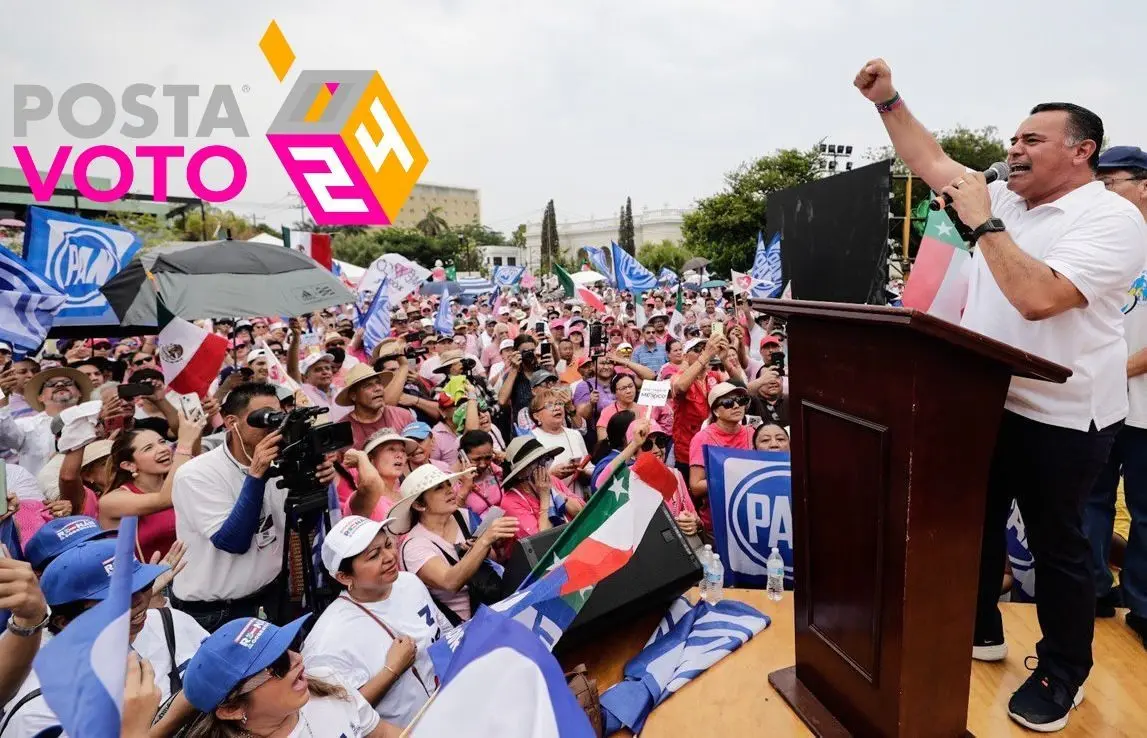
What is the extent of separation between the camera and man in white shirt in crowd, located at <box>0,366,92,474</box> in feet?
15.1

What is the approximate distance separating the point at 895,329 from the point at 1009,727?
1.38 metres

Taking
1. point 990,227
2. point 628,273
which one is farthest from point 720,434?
point 628,273

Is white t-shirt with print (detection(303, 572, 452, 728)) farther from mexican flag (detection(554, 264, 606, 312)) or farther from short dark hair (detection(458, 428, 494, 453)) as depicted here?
mexican flag (detection(554, 264, 606, 312))

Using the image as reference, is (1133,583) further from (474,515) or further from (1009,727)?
(474,515)

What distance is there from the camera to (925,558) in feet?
5.33

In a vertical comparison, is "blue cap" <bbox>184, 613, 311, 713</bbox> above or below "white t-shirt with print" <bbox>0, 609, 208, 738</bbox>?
above

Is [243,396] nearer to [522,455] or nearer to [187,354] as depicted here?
[522,455]

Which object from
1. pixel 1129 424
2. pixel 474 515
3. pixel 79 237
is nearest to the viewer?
pixel 1129 424

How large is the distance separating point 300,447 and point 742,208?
105 ft

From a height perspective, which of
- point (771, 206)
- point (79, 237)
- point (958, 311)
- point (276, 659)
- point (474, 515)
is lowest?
point (474, 515)

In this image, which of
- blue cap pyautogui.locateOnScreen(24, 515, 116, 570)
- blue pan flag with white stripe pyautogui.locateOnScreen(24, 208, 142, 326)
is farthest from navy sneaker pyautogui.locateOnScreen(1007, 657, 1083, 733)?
blue pan flag with white stripe pyautogui.locateOnScreen(24, 208, 142, 326)

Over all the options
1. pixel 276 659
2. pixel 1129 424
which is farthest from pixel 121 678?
pixel 1129 424

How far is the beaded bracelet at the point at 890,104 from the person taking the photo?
7.32 ft

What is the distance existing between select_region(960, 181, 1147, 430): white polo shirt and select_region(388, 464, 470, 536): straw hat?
2.65 metres
